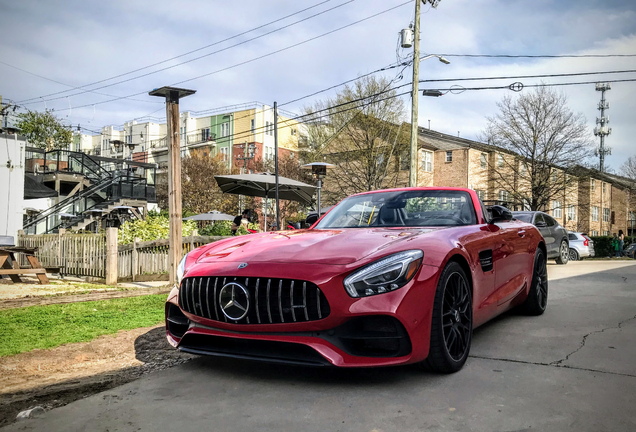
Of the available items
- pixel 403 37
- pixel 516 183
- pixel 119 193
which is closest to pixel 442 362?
pixel 403 37

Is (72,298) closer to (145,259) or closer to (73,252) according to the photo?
(145,259)

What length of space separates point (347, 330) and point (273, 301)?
1.60 feet

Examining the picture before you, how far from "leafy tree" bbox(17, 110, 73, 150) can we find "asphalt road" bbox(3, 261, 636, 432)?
47394 mm

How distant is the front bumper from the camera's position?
3213 millimetres

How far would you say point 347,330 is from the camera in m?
3.25

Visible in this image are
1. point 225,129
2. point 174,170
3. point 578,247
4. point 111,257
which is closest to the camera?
point 174,170

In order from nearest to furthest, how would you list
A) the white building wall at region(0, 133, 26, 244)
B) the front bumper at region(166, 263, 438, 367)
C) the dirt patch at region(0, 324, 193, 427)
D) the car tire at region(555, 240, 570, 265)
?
the front bumper at region(166, 263, 438, 367) < the dirt patch at region(0, 324, 193, 427) < the white building wall at region(0, 133, 26, 244) < the car tire at region(555, 240, 570, 265)

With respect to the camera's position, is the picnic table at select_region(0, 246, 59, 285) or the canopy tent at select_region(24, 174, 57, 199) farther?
the canopy tent at select_region(24, 174, 57, 199)

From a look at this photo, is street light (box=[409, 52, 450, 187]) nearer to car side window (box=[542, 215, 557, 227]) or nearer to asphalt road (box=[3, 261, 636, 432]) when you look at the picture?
car side window (box=[542, 215, 557, 227])

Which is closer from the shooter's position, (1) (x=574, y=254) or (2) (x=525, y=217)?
(2) (x=525, y=217)

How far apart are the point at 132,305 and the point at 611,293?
6.99 meters

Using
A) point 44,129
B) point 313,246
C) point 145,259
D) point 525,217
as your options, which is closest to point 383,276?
point 313,246

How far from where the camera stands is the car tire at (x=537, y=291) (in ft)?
19.8

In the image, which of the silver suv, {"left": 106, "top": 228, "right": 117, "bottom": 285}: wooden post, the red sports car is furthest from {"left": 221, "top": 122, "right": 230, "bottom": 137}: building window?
the red sports car
